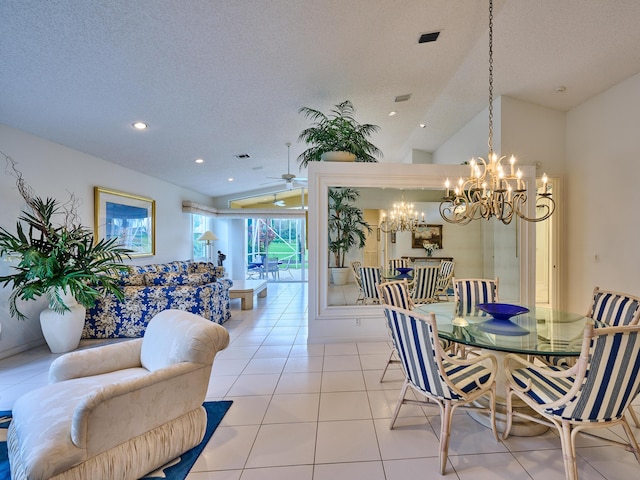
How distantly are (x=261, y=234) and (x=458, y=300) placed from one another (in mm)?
7786

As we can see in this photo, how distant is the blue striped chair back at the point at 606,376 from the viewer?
1.35 m

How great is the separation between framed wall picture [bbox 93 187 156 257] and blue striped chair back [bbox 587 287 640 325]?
6019 mm

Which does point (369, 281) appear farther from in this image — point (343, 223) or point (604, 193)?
point (604, 193)

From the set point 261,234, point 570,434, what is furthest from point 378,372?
point 261,234

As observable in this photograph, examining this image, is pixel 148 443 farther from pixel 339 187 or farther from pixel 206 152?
pixel 206 152

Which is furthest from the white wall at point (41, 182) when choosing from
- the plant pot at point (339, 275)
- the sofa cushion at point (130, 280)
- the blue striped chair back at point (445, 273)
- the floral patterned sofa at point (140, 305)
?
the blue striped chair back at point (445, 273)

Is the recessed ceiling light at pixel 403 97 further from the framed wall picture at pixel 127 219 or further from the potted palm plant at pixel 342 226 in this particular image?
the framed wall picture at pixel 127 219

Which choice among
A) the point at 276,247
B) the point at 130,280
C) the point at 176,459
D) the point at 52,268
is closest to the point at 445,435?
the point at 176,459

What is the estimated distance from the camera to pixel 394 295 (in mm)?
2578

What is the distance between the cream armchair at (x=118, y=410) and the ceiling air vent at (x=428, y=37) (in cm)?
338

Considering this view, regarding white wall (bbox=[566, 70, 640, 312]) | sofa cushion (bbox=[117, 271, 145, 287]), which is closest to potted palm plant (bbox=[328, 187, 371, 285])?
sofa cushion (bbox=[117, 271, 145, 287])

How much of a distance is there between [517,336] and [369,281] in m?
2.07

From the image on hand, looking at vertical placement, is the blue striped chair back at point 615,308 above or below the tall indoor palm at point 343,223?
below

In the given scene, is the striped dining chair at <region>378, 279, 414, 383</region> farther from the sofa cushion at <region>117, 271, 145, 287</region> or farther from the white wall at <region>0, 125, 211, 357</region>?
the white wall at <region>0, 125, 211, 357</region>
